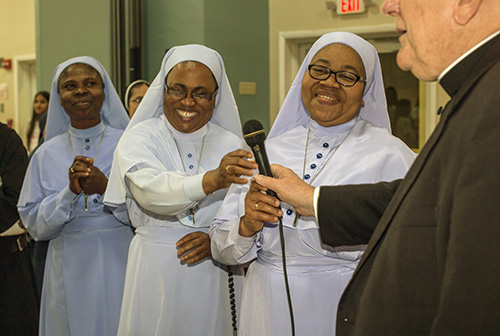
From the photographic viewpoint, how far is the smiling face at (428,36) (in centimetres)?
137

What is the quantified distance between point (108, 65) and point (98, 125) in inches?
144

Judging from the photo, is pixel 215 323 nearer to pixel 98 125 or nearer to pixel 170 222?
pixel 170 222

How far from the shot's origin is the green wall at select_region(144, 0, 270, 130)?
6.55m

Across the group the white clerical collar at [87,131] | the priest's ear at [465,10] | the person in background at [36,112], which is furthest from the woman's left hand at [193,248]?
the person in background at [36,112]

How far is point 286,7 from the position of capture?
6.54m

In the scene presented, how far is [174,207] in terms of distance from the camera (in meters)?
2.66

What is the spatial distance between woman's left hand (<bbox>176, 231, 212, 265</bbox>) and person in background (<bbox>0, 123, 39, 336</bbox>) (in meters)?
1.40

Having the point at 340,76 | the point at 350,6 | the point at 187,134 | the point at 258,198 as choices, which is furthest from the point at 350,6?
the point at 258,198

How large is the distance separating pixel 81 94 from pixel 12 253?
1085 millimetres

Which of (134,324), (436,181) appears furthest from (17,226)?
(436,181)

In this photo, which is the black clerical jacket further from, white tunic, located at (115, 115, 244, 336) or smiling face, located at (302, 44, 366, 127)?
white tunic, located at (115, 115, 244, 336)

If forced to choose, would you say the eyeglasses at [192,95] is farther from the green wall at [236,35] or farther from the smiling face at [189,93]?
the green wall at [236,35]

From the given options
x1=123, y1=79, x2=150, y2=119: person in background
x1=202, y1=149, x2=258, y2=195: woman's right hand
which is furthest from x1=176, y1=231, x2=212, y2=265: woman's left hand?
x1=123, y1=79, x2=150, y2=119: person in background

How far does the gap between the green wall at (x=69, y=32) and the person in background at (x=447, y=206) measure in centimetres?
605
